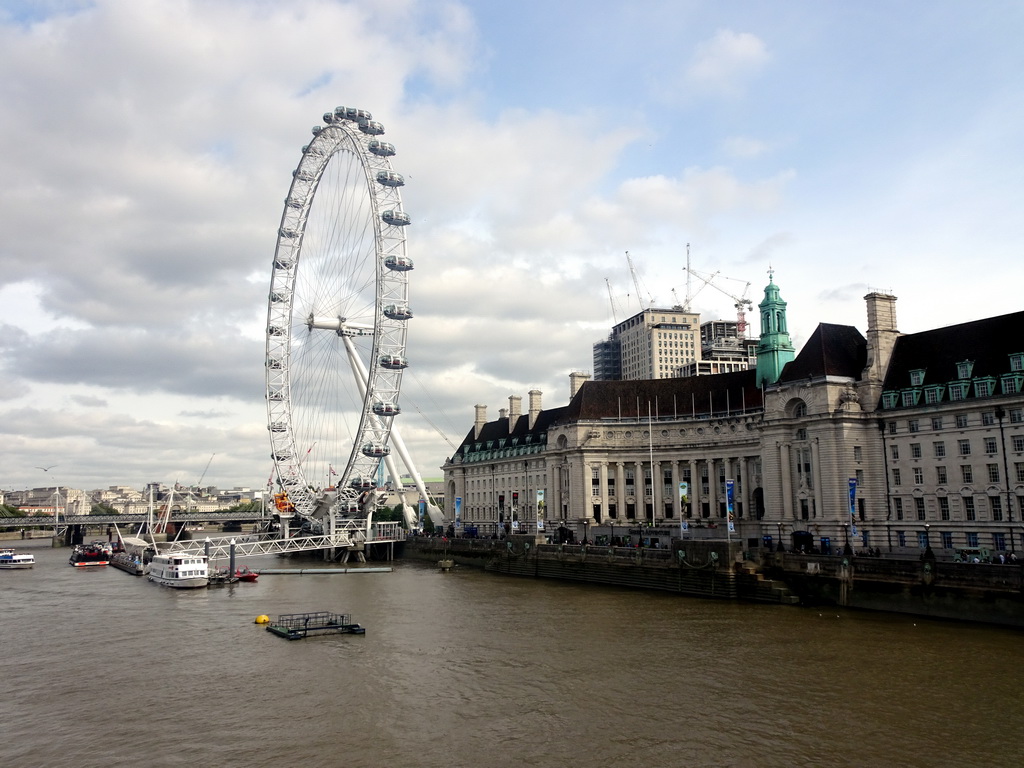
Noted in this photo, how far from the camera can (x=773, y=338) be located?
87.9 metres

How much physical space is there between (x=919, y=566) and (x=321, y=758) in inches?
1453

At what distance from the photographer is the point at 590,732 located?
28781 millimetres

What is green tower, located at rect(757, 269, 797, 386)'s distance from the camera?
286ft

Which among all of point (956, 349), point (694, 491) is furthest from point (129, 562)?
point (956, 349)

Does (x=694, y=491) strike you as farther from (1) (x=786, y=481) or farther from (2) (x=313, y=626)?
(2) (x=313, y=626)

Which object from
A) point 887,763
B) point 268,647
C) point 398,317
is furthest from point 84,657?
point 398,317

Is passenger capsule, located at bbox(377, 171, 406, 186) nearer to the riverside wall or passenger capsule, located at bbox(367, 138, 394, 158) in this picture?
passenger capsule, located at bbox(367, 138, 394, 158)

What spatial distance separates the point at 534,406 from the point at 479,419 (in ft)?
66.5

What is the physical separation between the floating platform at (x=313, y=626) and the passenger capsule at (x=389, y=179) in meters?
51.5

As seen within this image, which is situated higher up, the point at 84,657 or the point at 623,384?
the point at 623,384

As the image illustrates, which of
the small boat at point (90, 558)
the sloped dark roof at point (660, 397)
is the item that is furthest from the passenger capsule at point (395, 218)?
the small boat at point (90, 558)

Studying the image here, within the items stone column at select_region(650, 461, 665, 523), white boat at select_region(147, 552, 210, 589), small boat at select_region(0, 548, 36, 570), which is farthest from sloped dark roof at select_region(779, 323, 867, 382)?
small boat at select_region(0, 548, 36, 570)

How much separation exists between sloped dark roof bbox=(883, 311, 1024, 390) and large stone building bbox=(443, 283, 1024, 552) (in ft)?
0.35

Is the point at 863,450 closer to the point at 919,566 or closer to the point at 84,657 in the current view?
the point at 919,566
